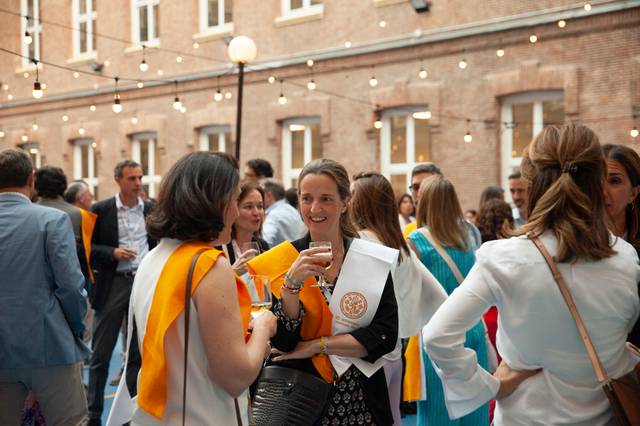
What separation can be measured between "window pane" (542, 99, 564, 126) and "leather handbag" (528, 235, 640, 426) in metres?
11.6

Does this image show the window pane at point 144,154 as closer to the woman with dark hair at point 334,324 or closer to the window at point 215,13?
the window at point 215,13

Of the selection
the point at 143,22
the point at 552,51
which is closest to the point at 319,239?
Answer: the point at 552,51

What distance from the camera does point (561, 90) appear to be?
13172 mm

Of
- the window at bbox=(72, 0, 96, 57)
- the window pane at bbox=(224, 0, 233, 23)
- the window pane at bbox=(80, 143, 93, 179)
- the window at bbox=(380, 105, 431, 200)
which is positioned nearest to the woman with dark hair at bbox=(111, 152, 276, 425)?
the window at bbox=(380, 105, 431, 200)

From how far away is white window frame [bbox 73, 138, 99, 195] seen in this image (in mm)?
21500

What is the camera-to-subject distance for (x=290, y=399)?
3045 millimetres

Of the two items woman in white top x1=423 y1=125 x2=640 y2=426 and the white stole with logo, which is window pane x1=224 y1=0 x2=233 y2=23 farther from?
woman in white top x1=423 y1=125 x2=640 y2=426

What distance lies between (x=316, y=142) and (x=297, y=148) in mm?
569

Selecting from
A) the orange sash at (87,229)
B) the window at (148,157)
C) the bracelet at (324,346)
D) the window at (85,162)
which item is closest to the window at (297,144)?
the window at (148,157)

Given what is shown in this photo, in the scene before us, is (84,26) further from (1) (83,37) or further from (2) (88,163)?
(2) (88,163)

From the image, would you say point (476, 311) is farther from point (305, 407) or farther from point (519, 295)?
point (305, 407)

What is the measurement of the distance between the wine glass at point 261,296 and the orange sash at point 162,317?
20.5 inches

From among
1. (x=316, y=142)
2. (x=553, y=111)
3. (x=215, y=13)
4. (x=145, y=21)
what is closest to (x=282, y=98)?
(x=316, y=142)

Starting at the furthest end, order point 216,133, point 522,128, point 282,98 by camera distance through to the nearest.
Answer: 1. point 216,133
2. point 282,98
3. point 522,128
